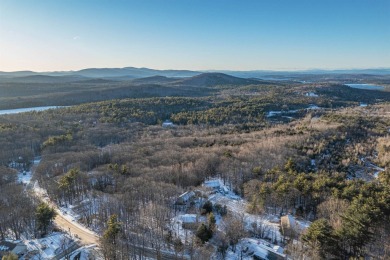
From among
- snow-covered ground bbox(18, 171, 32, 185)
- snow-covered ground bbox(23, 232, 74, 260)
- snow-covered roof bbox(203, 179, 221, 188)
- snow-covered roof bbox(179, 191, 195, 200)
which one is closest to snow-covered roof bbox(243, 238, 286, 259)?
snow-covered roof bbox(179, 191, 195, 200)

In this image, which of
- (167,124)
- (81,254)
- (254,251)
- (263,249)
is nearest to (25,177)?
(81,254)

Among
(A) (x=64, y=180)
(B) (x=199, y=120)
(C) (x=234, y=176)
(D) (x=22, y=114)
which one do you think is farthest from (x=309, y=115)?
(D) (x=22, y=114)

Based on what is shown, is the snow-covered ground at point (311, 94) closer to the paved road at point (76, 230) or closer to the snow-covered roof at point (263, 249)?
the snow-covered roof at point (263, 249)

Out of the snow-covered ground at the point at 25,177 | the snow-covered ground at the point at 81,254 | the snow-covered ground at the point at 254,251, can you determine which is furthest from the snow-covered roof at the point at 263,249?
the snow-covered ground at the point at 25,177

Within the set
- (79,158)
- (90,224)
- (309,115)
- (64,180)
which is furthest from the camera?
(309,115)

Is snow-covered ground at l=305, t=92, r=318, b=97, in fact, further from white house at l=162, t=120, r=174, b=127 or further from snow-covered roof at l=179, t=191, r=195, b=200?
snow-covered roof at l=179, t=191, r=195, b=200

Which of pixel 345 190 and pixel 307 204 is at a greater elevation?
pixel 345 190

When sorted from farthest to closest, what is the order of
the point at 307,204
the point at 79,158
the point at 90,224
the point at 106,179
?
the point at 79,158 < the point at 106,179 < the point at 307,204 < the point at 90,224

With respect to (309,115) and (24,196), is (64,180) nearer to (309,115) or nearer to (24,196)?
(24,196)
